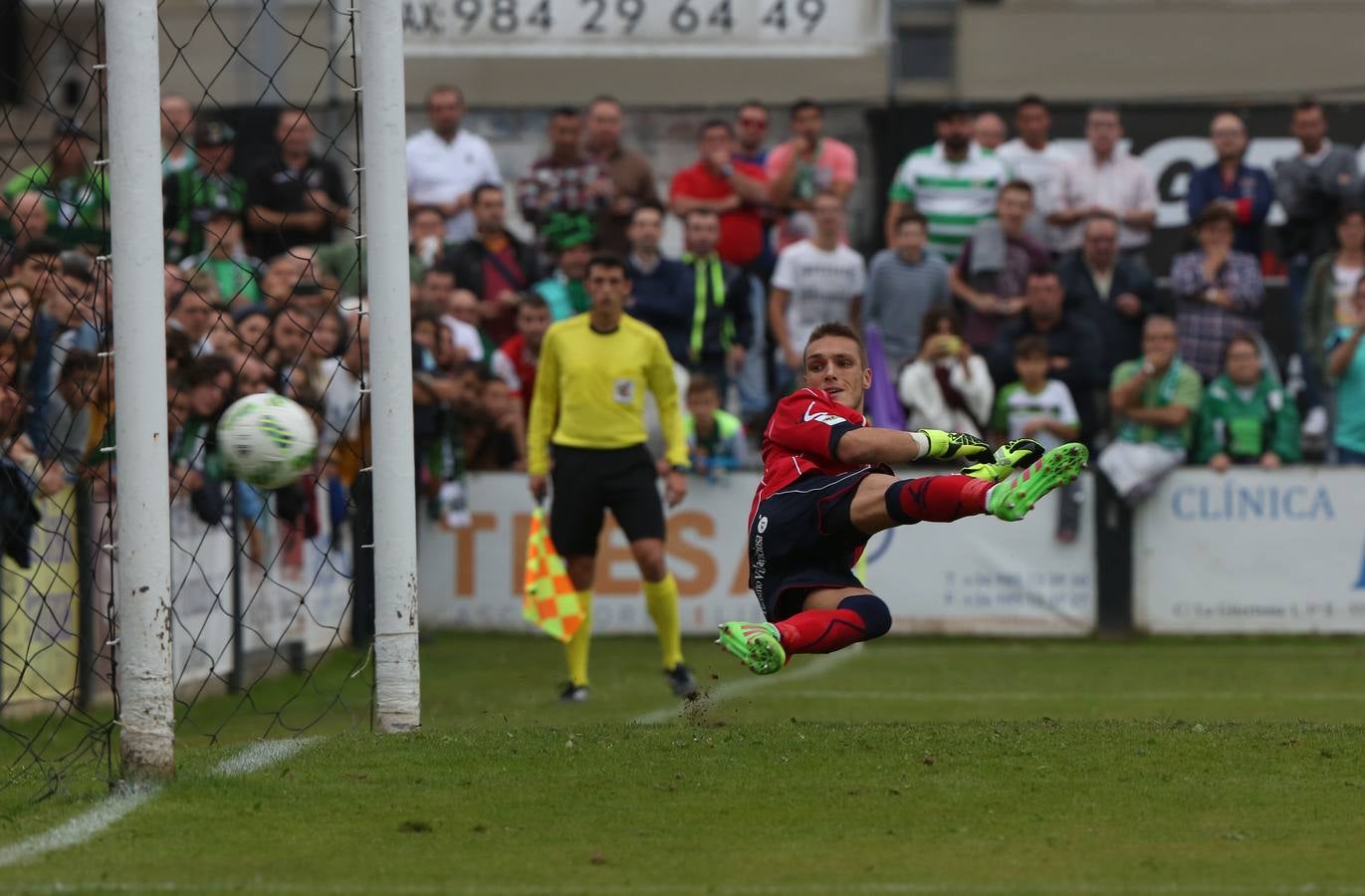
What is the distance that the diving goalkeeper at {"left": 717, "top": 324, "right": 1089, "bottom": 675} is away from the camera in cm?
777

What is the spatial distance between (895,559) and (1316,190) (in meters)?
4.82

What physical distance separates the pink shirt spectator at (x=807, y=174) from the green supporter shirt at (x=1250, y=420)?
362cm

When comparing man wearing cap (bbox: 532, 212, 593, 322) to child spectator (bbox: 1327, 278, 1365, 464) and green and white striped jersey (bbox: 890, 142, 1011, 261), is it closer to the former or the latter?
green and white striped jersey (bbox: 890, 142, 1011, 261)

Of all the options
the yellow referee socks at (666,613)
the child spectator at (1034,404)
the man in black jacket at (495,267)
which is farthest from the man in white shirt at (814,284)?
the yellow referee socks at (666,613)

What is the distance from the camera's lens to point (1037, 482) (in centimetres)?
765

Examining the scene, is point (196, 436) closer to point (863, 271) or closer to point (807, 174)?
point (863, 271)

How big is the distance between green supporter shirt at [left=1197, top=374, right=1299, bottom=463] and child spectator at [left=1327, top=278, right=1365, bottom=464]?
38cm

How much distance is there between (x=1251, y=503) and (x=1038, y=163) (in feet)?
11.5

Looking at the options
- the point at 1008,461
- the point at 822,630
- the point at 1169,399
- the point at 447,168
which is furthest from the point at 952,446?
the point at 447,168

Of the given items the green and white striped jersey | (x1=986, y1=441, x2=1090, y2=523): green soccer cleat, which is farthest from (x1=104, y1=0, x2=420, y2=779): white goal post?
the green and white striped jersey

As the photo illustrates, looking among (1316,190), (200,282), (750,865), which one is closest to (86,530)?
(200,282)

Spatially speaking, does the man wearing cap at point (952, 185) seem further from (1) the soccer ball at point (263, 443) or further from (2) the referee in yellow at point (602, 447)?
(1) the soccer ball at point (263, 443)

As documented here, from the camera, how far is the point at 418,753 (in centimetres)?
805

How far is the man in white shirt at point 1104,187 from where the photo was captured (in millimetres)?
17219
